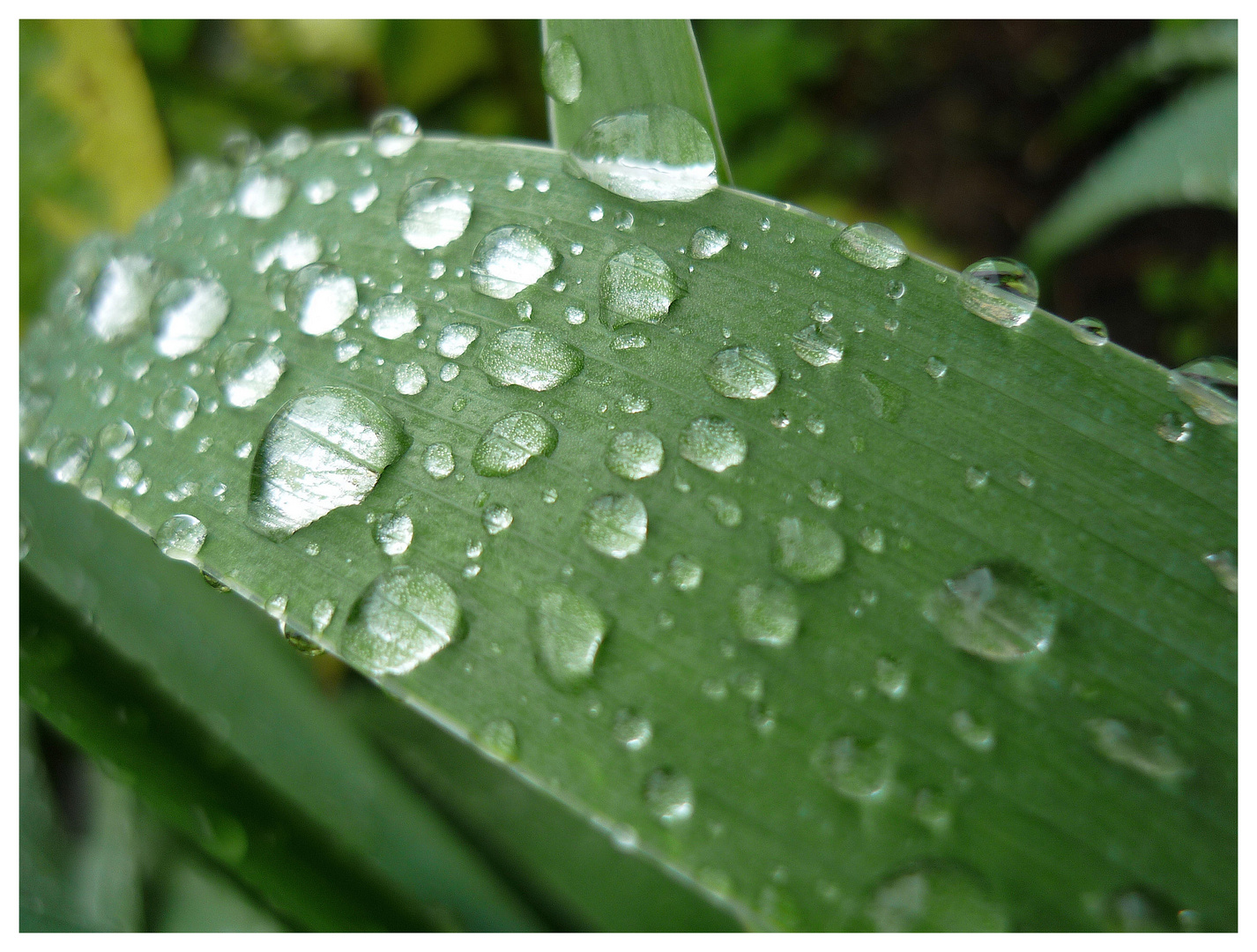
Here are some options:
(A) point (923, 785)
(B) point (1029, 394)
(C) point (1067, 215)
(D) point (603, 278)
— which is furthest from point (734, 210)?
(C) point (1067, 215)

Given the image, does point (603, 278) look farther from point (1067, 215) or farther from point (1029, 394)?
point (1067, 215)

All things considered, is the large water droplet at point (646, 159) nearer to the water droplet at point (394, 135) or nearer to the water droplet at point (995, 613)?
the water droplet at point (394, 135)

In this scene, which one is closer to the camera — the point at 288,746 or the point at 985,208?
the point at 288,746

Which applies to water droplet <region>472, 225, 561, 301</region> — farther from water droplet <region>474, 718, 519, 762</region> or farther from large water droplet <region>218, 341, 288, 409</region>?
water droplet <region>474, 718, 519, 762</region>

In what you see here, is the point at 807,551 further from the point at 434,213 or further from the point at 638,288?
the point at 434,213

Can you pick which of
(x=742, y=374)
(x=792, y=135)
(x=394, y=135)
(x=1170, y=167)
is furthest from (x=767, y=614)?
(x=792, y=135)

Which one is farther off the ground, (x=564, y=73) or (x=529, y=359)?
(x=564, y=73)

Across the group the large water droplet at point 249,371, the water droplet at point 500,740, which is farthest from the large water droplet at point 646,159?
the water droplet at point 500,740
